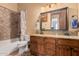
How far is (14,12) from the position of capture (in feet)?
7.01

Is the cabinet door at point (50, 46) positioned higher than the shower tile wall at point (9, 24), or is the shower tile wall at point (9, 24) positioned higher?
the shower tile wall at point (9, 24)

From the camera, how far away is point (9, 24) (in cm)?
212

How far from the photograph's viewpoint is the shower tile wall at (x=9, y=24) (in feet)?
6.88

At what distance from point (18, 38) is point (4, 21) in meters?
0.30

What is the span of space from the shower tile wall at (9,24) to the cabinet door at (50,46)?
43cm

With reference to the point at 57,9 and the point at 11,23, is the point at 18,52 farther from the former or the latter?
the point at 57,9

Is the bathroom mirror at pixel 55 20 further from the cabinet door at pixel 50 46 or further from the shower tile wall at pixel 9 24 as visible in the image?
the shower tile wall at pixel 9 24

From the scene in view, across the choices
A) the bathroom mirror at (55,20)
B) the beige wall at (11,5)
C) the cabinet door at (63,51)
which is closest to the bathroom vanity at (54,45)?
the cabinet door at (63,51)

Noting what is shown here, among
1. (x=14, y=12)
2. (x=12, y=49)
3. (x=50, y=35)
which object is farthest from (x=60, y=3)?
(x=12, y=49)

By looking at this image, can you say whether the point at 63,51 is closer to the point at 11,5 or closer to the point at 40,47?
the point at 40,47

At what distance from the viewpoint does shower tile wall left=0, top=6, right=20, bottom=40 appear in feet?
6.88

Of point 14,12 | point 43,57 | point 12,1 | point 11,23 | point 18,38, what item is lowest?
point 43,57

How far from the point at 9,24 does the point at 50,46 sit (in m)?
0.63

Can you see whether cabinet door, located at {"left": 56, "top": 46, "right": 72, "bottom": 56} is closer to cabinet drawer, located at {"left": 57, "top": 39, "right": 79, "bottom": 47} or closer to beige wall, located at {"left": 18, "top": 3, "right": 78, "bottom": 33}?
cabinet drawer, located at {"left": 57, "top": 39, "right": 79, "bottom": 47}
